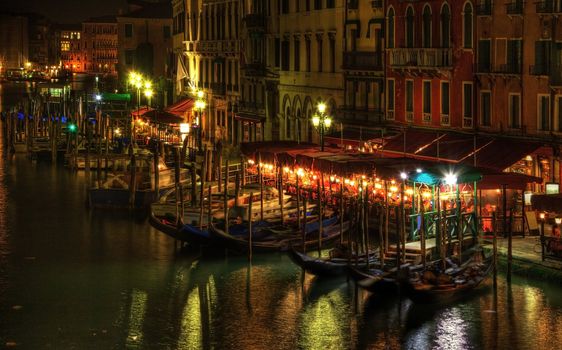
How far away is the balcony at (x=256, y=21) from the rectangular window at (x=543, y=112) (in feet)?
84.7

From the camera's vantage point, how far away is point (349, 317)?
32.0 metres

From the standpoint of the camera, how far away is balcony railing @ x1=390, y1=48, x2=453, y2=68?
148 ft

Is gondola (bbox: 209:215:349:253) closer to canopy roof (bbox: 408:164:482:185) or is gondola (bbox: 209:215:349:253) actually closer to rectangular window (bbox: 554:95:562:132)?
canopy roof (bbox: 408:164:482:185)

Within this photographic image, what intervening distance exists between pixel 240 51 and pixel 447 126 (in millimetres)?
24779

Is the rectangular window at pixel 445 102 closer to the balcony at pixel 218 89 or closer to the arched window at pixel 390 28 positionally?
the arched window at pixel 390 28

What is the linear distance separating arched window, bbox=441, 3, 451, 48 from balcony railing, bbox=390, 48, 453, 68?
1.29 feet

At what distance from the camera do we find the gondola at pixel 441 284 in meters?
32.1

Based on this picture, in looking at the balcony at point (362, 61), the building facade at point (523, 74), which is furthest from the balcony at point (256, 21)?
the building facade at point (523, 74)

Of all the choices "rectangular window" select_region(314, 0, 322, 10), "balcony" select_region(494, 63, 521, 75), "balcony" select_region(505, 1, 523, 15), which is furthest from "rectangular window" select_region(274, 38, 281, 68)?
"balcony" select_region(505, 1, 523, 15)

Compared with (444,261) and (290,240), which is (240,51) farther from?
(444,261)

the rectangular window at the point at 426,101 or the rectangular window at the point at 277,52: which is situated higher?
the rectangular window at the point at 277,52

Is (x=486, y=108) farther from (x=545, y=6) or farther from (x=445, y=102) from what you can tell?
(x=545, y=6)

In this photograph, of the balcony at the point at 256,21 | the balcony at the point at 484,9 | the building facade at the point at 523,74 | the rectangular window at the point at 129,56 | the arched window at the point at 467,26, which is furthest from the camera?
the rectangular window at the point at 129,56

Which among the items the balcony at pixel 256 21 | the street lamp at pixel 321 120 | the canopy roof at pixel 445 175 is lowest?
the canopy roof at pixel 445 175
